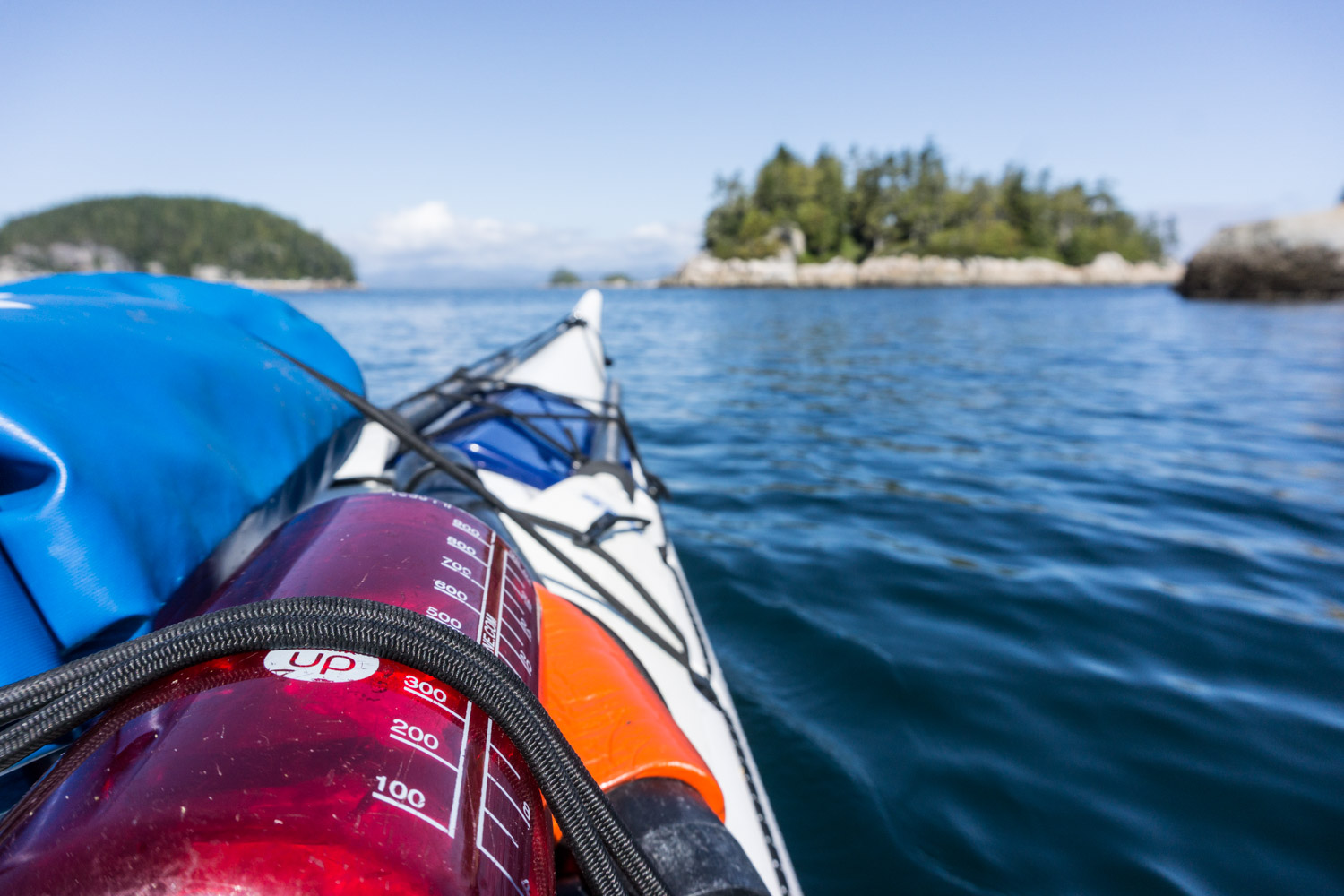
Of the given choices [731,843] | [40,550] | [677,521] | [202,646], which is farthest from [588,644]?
[677,521]

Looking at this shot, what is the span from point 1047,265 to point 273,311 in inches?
2148

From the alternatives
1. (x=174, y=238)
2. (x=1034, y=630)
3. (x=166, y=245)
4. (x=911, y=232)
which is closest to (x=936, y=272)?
(x=911, y=232)

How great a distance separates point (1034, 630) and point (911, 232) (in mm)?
59348

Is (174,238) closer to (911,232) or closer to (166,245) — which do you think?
(166,245)

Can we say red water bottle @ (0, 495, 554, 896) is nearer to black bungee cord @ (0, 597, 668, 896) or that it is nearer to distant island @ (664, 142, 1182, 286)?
black bungee cord @ (0, 597, 668, 896)

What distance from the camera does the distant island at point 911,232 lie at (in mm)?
46375

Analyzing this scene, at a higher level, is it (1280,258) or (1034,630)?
(1280,258)

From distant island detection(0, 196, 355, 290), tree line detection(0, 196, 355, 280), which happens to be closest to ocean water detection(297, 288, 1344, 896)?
distant island detection(0, 196, 355, 290)

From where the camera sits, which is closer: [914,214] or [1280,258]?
[1280,258]

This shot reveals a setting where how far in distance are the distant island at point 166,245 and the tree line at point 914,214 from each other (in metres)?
63.7

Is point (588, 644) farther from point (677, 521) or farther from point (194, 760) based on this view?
point (677, 521)

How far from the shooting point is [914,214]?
54.1 metres

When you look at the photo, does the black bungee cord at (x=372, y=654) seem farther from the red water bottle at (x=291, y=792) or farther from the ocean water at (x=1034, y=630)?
the ocean water at (x=1034, y=630)

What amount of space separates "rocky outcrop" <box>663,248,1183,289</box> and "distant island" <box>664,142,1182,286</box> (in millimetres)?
90
